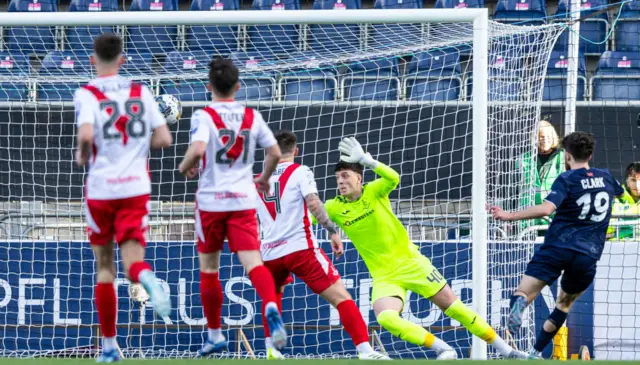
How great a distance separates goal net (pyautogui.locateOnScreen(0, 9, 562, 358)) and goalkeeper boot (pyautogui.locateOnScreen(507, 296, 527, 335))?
173 centimetres

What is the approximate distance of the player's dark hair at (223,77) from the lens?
606cm

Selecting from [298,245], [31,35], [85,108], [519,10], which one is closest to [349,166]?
[298,245]

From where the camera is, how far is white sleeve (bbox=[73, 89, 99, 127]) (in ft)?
18.3

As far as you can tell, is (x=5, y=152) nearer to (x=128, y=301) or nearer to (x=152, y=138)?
(x=128, y=301)

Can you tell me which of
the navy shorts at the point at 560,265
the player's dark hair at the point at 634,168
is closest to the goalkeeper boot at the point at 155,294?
the navy shorts at the point at 560,265

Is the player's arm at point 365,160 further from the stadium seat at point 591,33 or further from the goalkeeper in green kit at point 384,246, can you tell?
the stadium seat at point 591,33

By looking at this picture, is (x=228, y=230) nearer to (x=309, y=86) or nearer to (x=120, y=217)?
(x=120, y=217)

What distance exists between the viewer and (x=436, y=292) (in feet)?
26.6

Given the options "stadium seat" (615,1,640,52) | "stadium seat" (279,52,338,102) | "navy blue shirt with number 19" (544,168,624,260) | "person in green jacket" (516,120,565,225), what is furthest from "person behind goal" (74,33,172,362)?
"stadium seat" (615,1,640,52)

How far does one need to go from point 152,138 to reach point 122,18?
2.87 meters

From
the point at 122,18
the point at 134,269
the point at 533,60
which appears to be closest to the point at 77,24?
the point at 122,18

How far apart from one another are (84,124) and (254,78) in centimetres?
499

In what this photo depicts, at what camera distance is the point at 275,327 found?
19.0ft

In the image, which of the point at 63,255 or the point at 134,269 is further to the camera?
the point at 63,255
